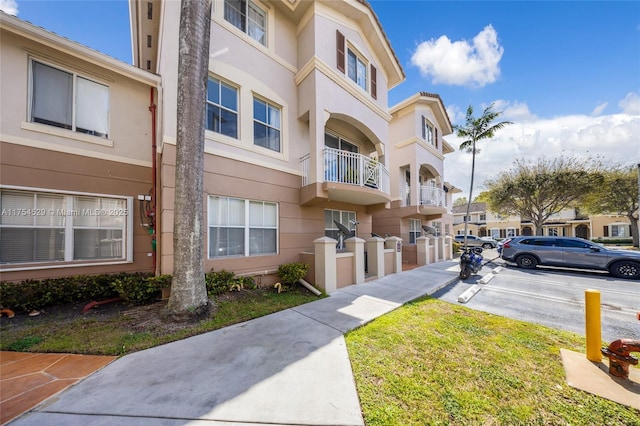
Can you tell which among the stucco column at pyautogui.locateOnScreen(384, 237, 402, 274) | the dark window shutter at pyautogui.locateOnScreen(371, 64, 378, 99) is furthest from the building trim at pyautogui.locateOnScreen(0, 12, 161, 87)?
the stucco column at pyautogui.locateOnScreen(384, 237, 402, 274)

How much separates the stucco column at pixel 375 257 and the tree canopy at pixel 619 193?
22.8m

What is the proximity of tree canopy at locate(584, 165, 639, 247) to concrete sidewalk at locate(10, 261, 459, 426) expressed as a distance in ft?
91.7

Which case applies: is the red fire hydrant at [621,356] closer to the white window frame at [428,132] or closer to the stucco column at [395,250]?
the stucco column at [395,250]

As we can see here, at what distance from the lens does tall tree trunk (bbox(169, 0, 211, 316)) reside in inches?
189

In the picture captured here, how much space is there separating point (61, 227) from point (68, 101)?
3303 mm

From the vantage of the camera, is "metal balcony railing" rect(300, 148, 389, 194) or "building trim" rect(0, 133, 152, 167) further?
"metal balcony railing" rect(300, 148, 389, 194)

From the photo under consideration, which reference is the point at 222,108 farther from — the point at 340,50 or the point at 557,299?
the point at 557,299

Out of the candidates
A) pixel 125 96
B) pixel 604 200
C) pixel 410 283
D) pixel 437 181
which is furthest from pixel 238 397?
pixel 604 200

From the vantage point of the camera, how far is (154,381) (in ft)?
9.70

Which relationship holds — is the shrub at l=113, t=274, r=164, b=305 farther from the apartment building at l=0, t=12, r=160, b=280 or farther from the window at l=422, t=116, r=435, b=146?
the window at l=422, t=116, r=435, b=146

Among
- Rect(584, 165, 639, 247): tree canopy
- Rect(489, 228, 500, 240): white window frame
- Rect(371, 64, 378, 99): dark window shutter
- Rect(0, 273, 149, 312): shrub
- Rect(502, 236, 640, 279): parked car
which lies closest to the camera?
Rect(0, 273, 149, 312): shrub

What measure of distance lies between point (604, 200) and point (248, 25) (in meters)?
33.4

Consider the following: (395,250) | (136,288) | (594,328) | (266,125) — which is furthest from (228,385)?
(395,250)

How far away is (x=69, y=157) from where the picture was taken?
19.4ft
